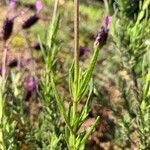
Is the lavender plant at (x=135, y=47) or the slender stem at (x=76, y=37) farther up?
the slender stem at (x=76, y=37)

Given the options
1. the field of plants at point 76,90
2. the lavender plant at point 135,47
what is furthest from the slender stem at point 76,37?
the lavender plant at point 135,47

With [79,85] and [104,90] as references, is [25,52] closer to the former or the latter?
[104,90]

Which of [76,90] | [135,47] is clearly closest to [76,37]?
[76,90]

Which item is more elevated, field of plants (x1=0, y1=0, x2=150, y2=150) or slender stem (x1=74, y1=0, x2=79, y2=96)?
slender stem (x1=74, y1=0, x2=79, y2=96)

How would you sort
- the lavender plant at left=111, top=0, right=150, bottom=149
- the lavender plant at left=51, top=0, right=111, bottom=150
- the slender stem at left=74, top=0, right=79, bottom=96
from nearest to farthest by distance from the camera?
the slender stem at left=74, top=0, right=79, bottom=96
the lavender plant at left=51, top=0, right=111, bottom=150
the lavender plant at left=111, top=0, right=150, bottom=149

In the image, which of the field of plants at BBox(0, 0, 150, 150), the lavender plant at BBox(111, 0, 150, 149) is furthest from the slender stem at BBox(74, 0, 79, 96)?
the lavender plant at BBox(111, 0, 150, 149)

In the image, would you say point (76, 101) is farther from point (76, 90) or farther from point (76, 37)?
point (76, 37)

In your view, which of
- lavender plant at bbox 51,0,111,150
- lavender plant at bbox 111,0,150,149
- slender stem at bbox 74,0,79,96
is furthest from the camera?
lavender plant at bbox 111,0,150,149

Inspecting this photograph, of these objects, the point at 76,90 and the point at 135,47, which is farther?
the point at 135,47

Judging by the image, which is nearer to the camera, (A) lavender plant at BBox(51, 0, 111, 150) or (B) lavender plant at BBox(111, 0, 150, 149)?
(A) lavender plant at BBox(51, 0, 111, 150)

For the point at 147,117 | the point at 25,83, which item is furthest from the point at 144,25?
the point at 25,83

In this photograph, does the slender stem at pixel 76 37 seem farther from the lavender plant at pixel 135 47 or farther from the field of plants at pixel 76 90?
the lavender plant at pixel 135 47

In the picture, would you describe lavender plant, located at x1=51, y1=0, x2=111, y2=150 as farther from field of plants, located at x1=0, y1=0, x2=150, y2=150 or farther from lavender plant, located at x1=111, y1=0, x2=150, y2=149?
lavender plant, located at x1=111, y1=0, x2=150, y2=149
